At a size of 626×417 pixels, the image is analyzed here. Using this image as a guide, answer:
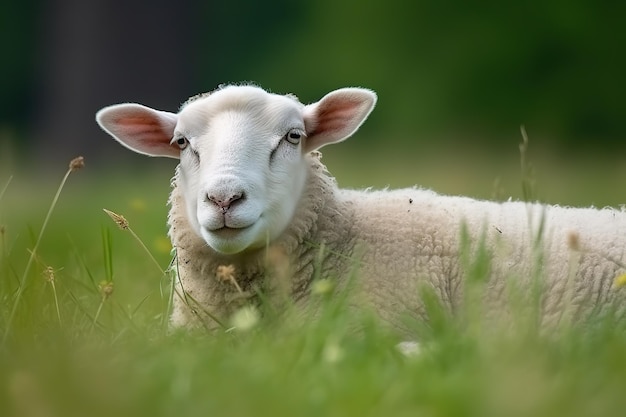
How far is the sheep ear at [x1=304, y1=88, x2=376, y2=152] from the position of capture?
4.32 metres

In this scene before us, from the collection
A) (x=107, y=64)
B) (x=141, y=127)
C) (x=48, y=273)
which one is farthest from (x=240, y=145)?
(x=107, y=64)

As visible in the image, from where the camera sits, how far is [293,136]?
4156mm

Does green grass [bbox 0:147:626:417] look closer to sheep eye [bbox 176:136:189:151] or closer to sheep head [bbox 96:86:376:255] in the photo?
sheep head [bbox 96:86:376:255]

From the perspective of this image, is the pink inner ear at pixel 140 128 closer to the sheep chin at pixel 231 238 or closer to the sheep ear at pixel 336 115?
the sheep ear at pixel 336 115

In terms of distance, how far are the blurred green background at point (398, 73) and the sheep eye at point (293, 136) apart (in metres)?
8.36

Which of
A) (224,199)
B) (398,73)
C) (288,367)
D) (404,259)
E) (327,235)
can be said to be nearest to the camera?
(288,367)

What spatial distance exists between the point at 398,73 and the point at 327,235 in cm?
1858

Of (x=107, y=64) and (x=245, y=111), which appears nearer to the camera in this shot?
(x=245, y=111)

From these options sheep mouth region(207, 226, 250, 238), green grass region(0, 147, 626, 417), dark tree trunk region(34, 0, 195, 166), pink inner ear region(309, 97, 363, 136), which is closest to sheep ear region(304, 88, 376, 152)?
pink inner ear region(309, 97, 363, 136)

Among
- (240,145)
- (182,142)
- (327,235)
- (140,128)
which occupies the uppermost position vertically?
(140,128)

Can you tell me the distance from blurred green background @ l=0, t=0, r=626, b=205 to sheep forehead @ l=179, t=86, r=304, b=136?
331 inches

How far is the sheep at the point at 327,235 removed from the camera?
3.93 metres

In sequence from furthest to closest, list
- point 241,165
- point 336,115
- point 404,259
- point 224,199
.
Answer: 1. point 336,115
2. point 404,259
3. point 241,165
4. point 224,199

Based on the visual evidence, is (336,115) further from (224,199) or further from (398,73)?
(398,73)
